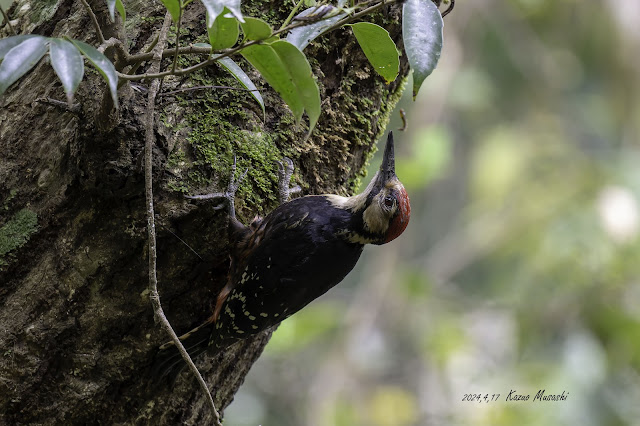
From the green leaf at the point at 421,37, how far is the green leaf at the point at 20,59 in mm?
747

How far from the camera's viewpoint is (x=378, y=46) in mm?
1681

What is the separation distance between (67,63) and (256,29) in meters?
0.40

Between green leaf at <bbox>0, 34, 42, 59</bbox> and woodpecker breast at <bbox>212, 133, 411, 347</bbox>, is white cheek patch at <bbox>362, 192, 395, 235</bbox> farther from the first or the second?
green leaf at <bbox>0, 34, 42, 59</bbox>

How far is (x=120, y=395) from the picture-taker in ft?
7.00

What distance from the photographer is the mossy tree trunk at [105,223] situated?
1917 mm

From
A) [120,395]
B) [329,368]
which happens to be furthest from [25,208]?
[329,368]

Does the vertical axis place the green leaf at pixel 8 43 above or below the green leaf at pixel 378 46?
above

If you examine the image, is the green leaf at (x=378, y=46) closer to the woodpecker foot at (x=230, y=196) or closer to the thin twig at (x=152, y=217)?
the thin twig at (x=152, y=217)

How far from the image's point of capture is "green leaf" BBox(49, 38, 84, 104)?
3.75ft

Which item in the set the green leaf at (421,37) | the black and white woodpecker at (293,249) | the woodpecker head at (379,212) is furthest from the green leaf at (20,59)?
the woodpecker head at (379,212)

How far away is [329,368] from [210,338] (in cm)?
336

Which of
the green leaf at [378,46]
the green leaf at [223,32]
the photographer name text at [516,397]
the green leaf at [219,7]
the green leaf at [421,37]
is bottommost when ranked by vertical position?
the photographer name text at [516,397]

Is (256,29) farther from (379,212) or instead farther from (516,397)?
(516,397)

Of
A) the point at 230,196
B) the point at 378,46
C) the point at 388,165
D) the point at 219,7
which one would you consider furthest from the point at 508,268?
the point at 219,7
